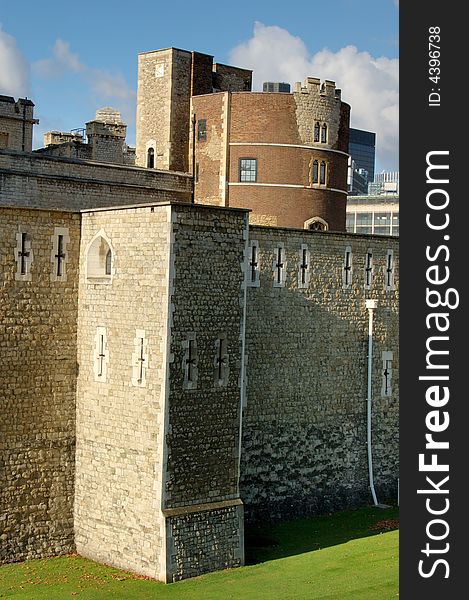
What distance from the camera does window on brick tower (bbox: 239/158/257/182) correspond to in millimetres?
33438

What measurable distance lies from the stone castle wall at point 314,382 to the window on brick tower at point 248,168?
6355 mm

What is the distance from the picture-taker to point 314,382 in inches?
1062

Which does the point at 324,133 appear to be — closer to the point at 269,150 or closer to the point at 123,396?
the point at 269,150

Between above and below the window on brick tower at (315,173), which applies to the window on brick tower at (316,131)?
above

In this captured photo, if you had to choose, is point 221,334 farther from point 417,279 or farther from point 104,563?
point 417,279

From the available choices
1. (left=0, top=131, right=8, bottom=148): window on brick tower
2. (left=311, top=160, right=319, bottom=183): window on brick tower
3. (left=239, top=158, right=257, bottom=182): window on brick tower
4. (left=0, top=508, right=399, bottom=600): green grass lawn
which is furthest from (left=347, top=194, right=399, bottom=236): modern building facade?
(left=0, top=508, right=399, bottom=600): green grass lawn

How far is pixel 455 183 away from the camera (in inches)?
623

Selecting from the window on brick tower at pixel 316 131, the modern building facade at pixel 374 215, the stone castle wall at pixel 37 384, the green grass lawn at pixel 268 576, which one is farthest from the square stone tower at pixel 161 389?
the modern building facade at pixel 374 215

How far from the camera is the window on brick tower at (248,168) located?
1316 inches

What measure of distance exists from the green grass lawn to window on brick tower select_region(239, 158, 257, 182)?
1246 cm

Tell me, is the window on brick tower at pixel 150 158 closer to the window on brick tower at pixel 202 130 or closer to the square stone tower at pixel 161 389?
the window on brick tower at pixel 202 130

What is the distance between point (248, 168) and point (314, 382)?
30.3 ft

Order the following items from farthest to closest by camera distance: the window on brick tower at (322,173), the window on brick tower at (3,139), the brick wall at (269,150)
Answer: the window on brick tower at (3,139), the window on brick tower at (322,173), the brick wall at (269,150)

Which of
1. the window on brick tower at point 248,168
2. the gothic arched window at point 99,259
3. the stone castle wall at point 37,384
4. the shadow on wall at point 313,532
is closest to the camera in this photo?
the stone castle wall at point 37,384
